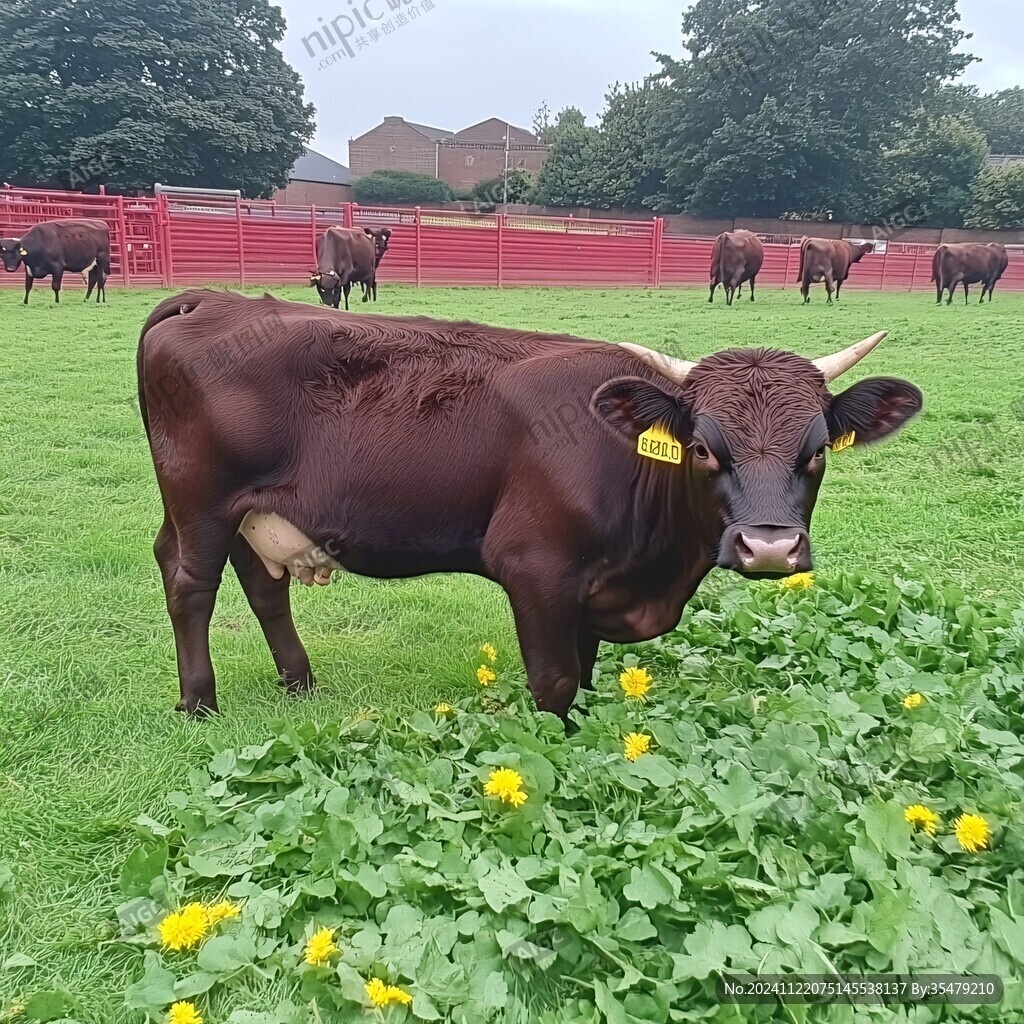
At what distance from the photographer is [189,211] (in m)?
21.4

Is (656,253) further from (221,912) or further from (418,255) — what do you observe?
(221,912)

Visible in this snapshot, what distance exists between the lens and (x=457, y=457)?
2.88m

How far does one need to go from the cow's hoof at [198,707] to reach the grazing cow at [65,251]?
15894 millimetres

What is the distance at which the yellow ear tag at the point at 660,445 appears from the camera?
259cm

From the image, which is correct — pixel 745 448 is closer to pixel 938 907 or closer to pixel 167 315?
pixel 938 907

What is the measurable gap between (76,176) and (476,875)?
130 feet

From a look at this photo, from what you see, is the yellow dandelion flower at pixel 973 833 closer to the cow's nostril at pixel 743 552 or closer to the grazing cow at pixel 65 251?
the cow's nostril at pixel 743 552

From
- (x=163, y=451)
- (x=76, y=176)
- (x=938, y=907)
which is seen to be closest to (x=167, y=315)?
(x=163, y=451)

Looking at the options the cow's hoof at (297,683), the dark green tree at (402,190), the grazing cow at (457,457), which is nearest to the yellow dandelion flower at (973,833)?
the grazing cow at (457,457)

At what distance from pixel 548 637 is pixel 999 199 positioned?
4706 cm

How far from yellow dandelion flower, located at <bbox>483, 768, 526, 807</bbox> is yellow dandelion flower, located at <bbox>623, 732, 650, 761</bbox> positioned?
39 cm

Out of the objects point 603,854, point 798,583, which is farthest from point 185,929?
point 798,583

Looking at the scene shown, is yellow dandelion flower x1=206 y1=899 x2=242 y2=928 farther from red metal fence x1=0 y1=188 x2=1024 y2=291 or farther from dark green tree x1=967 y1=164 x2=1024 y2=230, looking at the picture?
dark green tree x1=967 y1=164 x2=1024 y2=230

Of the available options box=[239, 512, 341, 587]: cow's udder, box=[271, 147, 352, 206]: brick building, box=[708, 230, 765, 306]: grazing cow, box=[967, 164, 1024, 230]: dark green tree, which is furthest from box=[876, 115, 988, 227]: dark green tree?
box=[239, 512, 341, 587]: cow's udder
